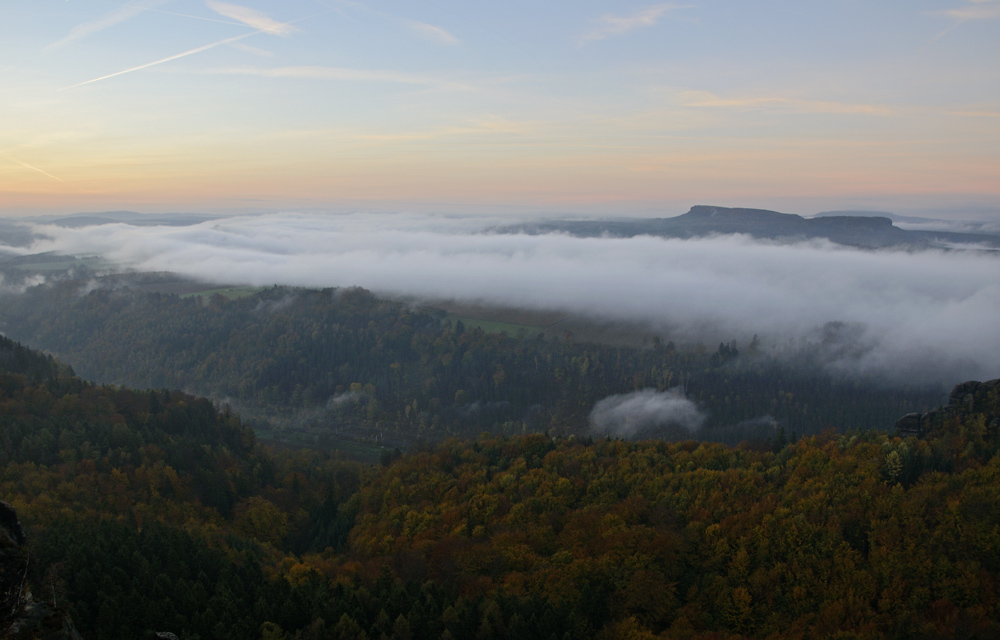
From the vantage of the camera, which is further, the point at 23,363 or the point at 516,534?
the point at 23,363

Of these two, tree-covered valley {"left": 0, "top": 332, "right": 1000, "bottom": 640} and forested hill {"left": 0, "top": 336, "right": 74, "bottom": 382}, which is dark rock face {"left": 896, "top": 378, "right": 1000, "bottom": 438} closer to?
tree-covered valley {"left": 0, "top": 332, "right": 1000, "bottom": 640}

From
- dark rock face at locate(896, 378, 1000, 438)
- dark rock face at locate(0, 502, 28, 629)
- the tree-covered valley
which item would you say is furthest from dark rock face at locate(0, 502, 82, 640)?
dark rock face at locate(896, 378, 1000, 438)

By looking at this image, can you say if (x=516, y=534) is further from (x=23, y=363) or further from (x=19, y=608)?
(x=23, y=363)

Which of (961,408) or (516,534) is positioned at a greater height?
(961,408)

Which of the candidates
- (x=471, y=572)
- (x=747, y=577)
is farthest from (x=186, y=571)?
(x=747, y=577)

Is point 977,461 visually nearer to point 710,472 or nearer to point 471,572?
point 710,472

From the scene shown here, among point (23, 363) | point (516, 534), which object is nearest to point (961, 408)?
point (516, 534)
